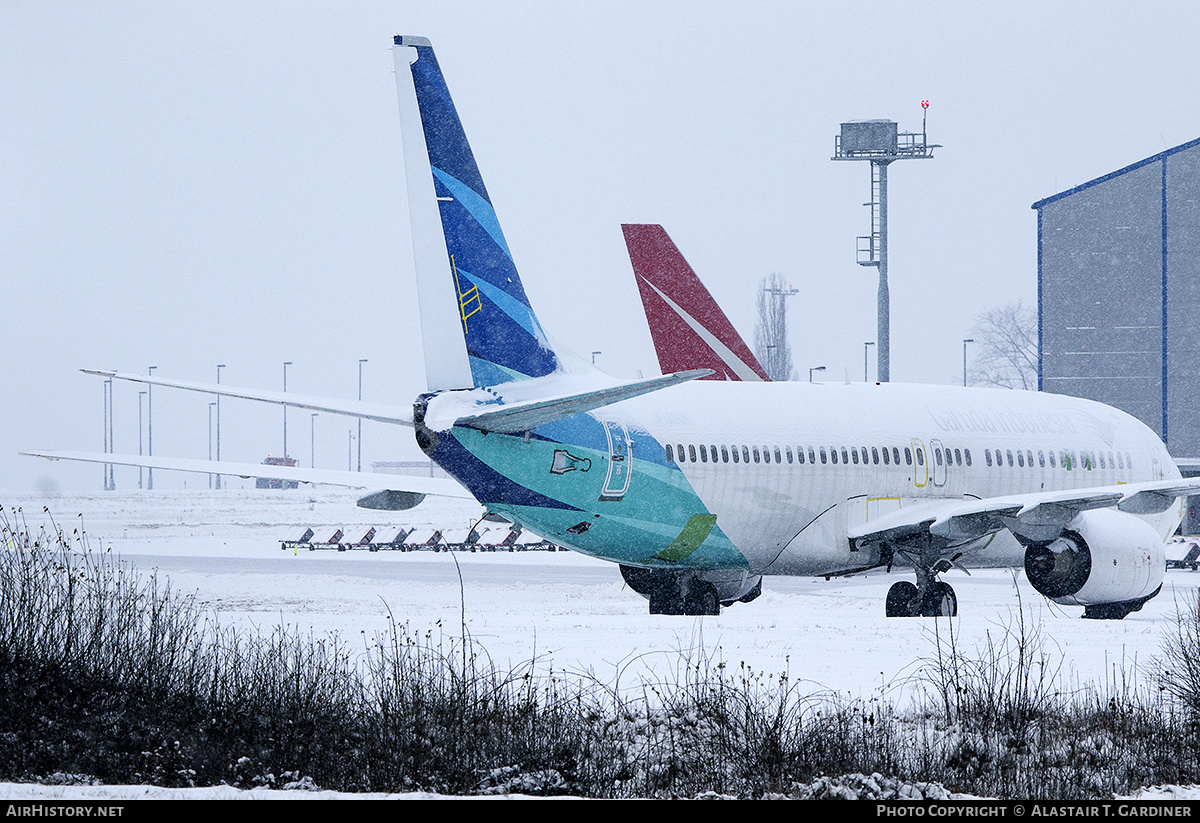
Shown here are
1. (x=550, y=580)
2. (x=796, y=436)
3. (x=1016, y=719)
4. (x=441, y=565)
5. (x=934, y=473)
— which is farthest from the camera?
(x=441, y=565)

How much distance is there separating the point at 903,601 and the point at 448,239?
9.72 metres

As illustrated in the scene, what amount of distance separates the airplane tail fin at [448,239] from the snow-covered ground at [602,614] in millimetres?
2829

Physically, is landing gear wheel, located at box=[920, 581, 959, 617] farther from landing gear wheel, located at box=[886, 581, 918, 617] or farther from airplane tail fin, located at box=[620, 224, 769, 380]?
airplane tail fin, located at box=[620, 224, 769, 380]

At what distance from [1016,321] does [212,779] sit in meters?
92.9

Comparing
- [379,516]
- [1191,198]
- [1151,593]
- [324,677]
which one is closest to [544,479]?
[324,677]

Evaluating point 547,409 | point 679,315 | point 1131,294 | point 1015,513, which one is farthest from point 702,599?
point 1131,294

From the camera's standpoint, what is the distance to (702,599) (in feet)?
74.0

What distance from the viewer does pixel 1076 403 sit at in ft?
91.2

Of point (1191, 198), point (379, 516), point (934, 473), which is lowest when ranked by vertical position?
point (379, 516)

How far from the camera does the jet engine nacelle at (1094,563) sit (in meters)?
22.5

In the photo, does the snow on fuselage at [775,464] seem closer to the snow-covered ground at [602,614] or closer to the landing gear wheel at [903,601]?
the landing gear wheel at [903,601]

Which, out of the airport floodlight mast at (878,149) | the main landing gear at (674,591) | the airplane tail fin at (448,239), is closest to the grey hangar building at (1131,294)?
the airport floodlight mast at (878,149)

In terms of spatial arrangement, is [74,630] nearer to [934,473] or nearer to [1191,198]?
[934,473]

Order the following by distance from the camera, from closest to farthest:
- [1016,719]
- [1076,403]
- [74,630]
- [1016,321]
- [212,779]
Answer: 1. [212,779]
2. [1016,719]
3. [74,630]
4. [1076,403]
5. [1016,321]
